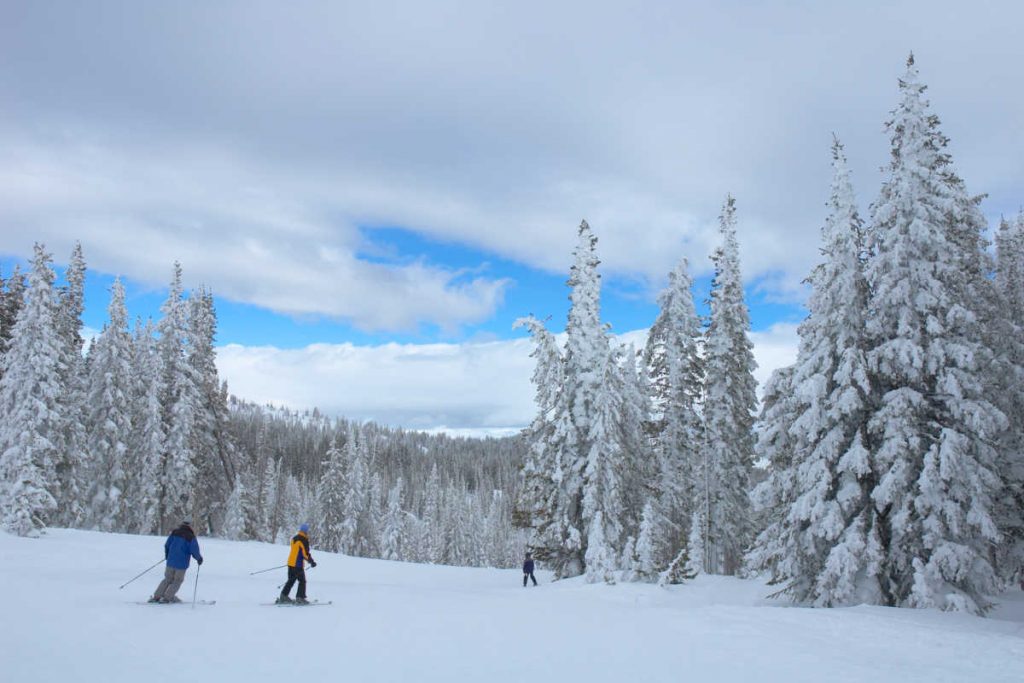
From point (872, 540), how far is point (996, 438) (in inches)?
247

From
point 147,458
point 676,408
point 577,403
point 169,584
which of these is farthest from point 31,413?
point 676,408

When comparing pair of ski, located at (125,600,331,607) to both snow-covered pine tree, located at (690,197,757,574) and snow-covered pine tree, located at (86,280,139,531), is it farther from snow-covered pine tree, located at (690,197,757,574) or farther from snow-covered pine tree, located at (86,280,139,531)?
snow-covered pine tree, located at (86,280,139,531)

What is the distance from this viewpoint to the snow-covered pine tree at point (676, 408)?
32.8 m

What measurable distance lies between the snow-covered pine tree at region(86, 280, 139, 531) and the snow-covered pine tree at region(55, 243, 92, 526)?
649 mm

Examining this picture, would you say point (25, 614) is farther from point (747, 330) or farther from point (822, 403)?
point (747, 330)

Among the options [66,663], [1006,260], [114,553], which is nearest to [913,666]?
[66,663]

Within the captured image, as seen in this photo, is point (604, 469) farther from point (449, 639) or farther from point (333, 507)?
point (333, 507)

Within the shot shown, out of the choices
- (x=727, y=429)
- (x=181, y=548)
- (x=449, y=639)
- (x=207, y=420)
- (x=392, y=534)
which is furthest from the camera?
(x=392, y=534)

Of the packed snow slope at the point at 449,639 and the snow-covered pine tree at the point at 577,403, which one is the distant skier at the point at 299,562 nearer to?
the packed snow slope at the point at 449,639

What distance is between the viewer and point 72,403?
124 feet

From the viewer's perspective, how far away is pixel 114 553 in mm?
25750

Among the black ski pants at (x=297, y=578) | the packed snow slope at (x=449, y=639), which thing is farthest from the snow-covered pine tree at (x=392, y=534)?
the black ski pants at (x=297, y=578)

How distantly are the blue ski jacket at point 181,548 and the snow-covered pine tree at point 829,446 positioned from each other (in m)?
16.6

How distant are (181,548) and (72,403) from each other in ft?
95.7
